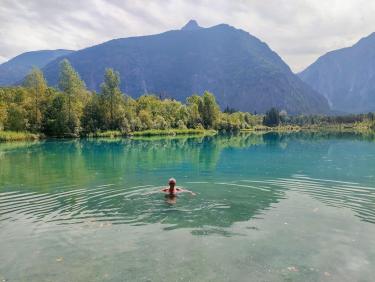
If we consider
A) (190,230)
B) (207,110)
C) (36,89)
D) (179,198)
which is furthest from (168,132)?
(190,230)

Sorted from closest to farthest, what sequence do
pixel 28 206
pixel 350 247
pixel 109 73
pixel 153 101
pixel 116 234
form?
1. pixel 350 247
2. pixel 116 234
3. pixel 28 206
4. pixel 109 73
5. pixel 153 101

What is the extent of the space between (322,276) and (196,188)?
16.3 m

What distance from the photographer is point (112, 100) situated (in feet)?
431

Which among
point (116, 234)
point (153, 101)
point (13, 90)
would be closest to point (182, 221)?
point (116, 234)

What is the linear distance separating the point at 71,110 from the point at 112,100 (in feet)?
64.8

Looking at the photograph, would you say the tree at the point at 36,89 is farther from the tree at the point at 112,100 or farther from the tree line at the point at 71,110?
the tree at the point at 112,100

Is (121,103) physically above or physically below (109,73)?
below

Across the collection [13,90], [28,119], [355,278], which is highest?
[13,90]

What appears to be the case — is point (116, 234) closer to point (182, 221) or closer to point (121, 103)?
point (182, 221)

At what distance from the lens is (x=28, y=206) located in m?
21.8

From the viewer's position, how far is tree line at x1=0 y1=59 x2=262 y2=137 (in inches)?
4313

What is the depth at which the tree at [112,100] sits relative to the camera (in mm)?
129000

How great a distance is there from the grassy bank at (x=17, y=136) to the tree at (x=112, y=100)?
95.0ft

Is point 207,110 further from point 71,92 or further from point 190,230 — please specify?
point 190,230
